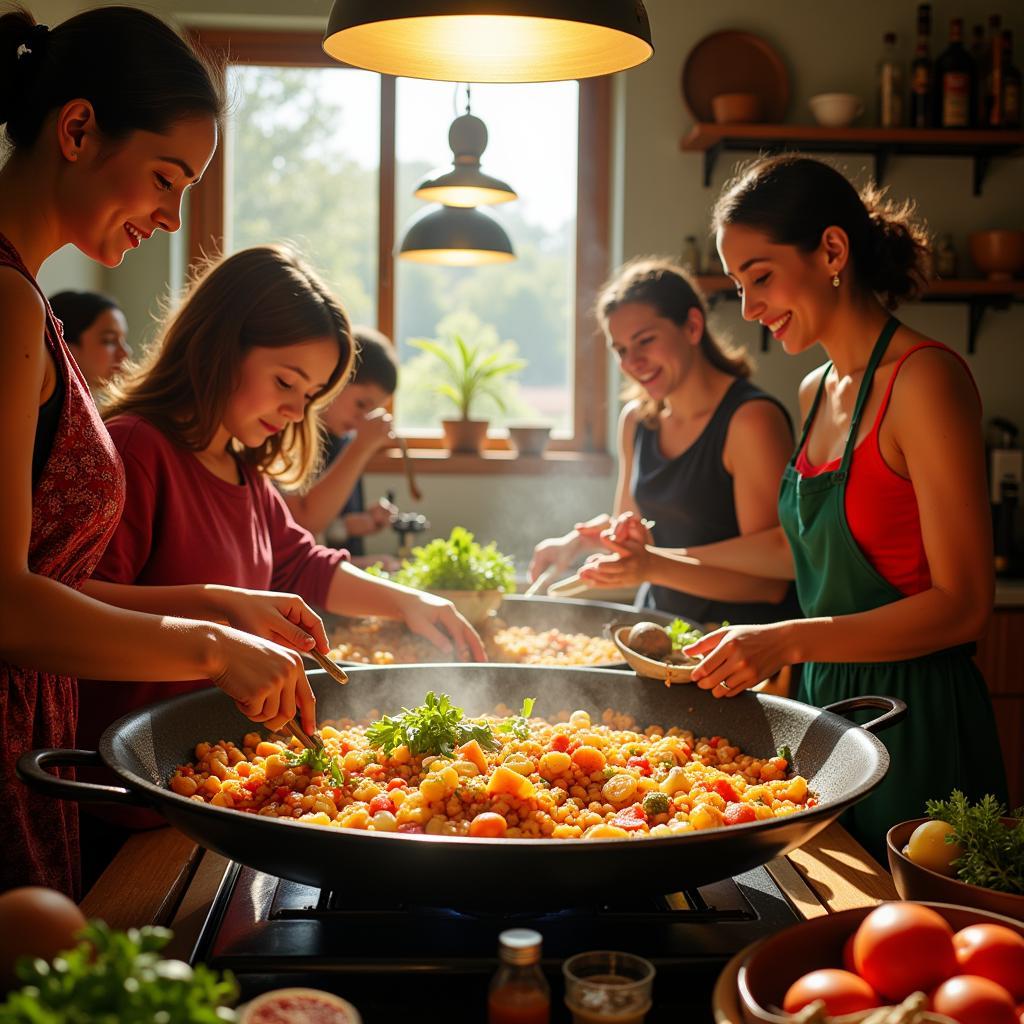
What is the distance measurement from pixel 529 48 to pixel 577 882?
104 centimetres

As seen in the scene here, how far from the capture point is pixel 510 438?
4.93 m

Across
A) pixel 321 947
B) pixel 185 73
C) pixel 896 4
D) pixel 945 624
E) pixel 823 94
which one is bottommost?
pixel 321 947

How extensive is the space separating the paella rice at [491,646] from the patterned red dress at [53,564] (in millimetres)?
776

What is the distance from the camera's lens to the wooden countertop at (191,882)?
1.24m

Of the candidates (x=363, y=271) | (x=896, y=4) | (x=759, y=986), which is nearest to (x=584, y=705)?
(x=759, y=986)

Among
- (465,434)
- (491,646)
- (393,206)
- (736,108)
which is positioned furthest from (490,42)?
(393,206)

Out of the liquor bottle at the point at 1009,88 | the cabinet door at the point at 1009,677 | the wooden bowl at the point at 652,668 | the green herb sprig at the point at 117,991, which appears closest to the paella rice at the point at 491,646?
the wooden bowl at the point at 652,668

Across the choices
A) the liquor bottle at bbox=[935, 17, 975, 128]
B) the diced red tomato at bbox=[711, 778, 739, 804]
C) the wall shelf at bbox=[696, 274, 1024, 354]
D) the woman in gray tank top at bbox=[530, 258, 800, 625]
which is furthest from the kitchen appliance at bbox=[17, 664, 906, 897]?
the liquor bottle at bbox=[935, 17, 975, 128]

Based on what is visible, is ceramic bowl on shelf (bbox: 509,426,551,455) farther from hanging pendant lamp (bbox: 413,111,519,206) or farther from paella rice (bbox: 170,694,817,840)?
paella rice (bbox: 170,694,817,840)

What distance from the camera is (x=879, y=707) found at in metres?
1.45

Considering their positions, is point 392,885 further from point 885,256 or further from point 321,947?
point 885,256

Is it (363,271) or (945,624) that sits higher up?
(363,271)

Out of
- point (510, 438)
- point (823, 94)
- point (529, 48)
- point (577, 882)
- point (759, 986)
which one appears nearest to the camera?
point (759, 986)

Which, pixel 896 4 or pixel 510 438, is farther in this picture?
pixel 510 438
